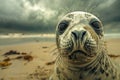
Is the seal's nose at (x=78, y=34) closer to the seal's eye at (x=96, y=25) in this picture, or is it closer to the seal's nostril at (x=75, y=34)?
the seal's nostril at (x=75, y=34)

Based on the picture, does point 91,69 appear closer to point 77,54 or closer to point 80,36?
point 77,54

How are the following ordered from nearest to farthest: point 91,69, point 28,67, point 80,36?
point 80,36
point 91,69
point 28,67

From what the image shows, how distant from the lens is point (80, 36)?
3555 mm

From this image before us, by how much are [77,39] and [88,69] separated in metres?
0.76

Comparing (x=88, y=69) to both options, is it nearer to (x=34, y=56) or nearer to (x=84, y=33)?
(x=84, y=33)

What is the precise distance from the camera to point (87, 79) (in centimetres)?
423

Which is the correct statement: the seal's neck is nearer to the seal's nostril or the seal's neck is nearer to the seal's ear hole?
the seal's ear hole

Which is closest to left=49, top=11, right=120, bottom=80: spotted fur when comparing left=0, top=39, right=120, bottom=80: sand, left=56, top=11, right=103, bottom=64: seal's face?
left=56, top=11, right=103, bottom=64: seal's face

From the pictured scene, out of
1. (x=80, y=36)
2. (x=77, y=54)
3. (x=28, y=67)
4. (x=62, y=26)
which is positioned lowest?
(x=28, y=67)

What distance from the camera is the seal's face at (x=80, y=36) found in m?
3.60

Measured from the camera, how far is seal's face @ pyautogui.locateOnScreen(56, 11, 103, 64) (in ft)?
11.8

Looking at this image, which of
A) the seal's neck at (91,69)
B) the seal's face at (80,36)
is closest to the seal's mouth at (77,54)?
the seal's face at (80,36)

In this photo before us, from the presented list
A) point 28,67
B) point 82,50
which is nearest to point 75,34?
point 82,50

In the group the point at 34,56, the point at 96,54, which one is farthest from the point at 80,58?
the point at 34,56
